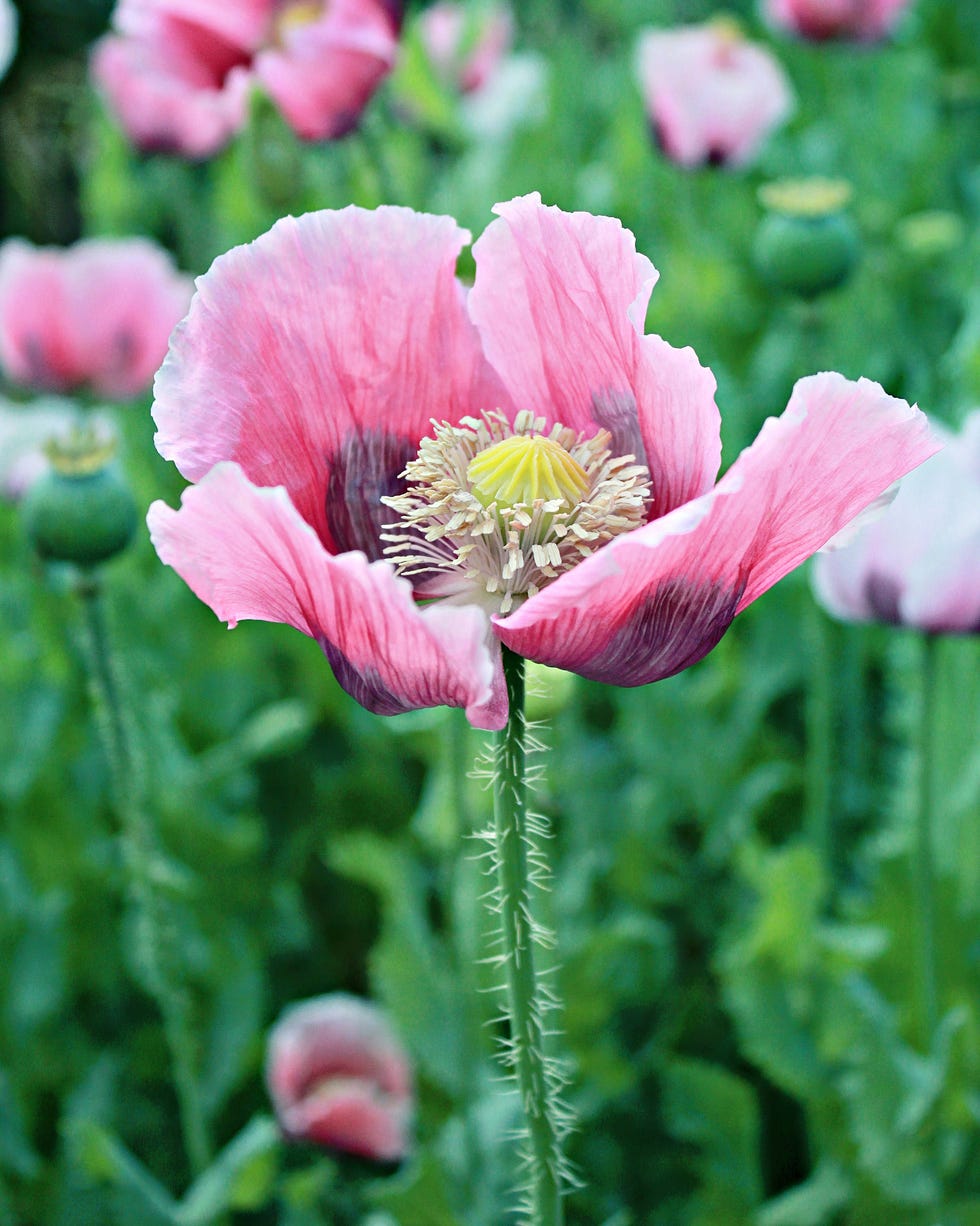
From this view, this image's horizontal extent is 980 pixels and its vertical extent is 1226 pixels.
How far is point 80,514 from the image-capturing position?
0.93m

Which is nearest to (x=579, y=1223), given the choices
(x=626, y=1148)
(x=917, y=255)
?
(x=626, y=1148)

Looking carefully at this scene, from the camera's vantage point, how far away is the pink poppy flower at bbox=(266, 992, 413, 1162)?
121cm

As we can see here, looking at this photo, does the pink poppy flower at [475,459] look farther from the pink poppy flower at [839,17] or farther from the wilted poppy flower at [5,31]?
the pink poppy flower at [839,17]

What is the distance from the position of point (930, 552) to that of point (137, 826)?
1.79 feet

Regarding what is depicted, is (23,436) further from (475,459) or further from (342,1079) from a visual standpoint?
(475,459)

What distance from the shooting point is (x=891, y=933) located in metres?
1.24

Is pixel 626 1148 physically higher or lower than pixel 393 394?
lower

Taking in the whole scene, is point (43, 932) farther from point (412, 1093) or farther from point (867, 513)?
point (867, 513)

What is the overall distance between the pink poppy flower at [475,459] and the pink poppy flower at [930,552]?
333 mm

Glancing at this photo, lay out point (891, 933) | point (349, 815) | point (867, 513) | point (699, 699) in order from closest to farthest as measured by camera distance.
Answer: point (867, 513)
point (891, 933)
point (699, 699)
point (349, 815)

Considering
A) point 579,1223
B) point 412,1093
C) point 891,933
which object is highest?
point 891,933

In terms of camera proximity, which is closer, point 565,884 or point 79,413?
point 565,884

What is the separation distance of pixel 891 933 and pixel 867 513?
77 centimetres

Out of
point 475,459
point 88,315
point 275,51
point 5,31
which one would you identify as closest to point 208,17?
point 275,51
